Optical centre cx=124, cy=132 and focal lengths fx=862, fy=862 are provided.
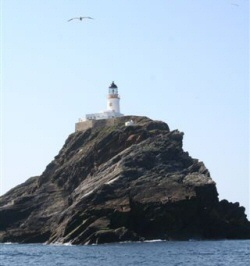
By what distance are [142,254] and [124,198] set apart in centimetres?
2276

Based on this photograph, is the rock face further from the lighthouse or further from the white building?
the lighthouse

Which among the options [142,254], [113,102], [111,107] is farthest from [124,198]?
[113,102]

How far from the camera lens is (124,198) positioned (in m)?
107

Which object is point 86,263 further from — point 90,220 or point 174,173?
point 174,173

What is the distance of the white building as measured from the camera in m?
136

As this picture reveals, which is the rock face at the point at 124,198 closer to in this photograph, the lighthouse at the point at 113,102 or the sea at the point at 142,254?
the sea at the point at 142,254

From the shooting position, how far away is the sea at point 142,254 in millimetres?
76000

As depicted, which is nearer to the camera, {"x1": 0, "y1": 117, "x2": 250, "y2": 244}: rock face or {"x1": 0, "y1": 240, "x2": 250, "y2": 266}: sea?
{"x1": 0, "y1": 240, "x2": 250, "y2": 266}: sea

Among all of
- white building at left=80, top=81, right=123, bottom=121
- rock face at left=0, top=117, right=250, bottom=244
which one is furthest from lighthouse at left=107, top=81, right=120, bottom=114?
Result: rock face at left=0, top=117, right=250, bottom=244

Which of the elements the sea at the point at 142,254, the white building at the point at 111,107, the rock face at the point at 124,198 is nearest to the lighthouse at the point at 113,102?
the white building at the point at 111,107

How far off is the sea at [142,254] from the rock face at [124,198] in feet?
11.2

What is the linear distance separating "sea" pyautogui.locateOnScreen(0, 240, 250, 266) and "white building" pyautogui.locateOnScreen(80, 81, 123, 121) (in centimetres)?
3455

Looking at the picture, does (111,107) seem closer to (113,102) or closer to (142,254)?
(113,102)

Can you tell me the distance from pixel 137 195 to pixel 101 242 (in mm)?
7625
